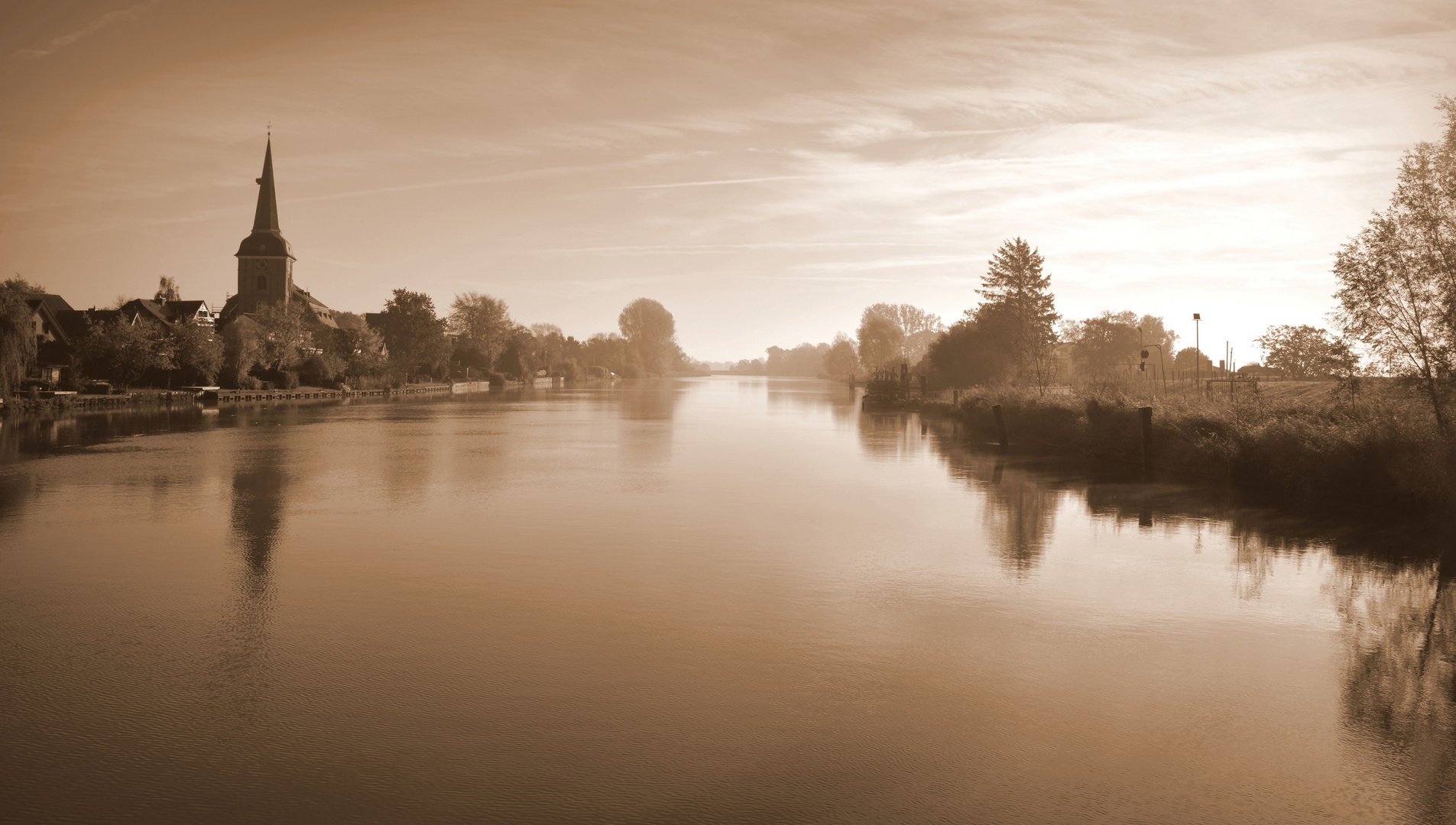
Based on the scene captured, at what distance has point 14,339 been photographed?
40250 mm

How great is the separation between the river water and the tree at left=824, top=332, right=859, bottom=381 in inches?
4952

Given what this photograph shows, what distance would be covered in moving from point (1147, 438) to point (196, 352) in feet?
191

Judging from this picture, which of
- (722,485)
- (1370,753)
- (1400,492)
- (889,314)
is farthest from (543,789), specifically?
(889,314)

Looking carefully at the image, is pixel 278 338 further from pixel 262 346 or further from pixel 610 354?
pixel 610 354

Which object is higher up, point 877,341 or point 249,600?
point 877,341

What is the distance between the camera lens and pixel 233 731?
6.40m

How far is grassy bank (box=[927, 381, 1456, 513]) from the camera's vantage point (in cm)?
1672

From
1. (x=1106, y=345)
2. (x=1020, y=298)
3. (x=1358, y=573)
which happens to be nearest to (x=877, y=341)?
(x=1106, y=345)

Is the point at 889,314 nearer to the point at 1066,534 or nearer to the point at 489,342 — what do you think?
the point at 489,342

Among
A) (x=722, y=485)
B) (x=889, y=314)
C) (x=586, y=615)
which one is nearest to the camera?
(x=586, y=615)

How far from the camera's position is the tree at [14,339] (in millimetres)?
40062

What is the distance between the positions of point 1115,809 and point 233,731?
6.11m

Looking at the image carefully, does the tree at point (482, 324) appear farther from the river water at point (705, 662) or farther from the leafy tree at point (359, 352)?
the river water at point (705, 662)

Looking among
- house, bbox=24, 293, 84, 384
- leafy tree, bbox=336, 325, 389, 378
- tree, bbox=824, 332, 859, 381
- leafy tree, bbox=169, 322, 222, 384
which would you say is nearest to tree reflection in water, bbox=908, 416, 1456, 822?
leafy tree, bbox=169, 322, 222, 384
